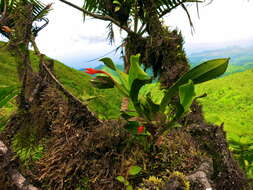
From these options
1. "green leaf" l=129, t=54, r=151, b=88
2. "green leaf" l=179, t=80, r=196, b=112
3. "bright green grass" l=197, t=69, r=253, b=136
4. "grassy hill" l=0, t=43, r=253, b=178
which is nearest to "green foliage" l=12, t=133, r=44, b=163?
"green leaf" l=129, t=54, r=151, b=88

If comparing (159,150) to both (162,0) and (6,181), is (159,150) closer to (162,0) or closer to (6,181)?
(6,181)

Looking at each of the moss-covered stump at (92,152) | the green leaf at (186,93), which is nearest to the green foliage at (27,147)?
the moss-covered stump at (92,152)

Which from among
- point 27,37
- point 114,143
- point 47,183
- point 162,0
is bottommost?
point 47,183

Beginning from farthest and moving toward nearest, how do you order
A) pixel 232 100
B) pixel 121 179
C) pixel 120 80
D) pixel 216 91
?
pixel 216 91 < pixel 232 100 < pixel 120 80 < pixel 121 179

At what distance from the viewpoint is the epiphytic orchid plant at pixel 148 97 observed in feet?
2.52

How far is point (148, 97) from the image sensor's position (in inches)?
→ 34.4

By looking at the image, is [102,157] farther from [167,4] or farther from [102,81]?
[167,4]

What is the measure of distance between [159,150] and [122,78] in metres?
0.38

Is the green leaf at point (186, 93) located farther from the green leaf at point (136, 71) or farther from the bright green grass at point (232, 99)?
the bright green grass at point (232, 99)

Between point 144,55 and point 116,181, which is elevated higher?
point 144,55

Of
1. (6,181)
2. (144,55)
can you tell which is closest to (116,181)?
(6,181)

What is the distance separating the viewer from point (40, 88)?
3.58 feet

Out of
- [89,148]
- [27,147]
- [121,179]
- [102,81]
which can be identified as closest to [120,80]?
[102,81]

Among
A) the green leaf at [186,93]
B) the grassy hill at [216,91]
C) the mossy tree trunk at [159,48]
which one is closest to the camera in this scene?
the green leaf at [186,93]
